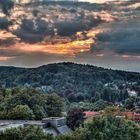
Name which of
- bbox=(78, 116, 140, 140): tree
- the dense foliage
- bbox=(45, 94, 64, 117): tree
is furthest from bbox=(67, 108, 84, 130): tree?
Answer: bbox=(78, 116, 140, 140): tree

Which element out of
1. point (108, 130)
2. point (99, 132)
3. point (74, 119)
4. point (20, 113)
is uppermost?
Result: point (20, 113)

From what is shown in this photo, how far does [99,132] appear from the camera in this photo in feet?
202

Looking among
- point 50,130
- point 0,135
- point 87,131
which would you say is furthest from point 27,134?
point 50,130

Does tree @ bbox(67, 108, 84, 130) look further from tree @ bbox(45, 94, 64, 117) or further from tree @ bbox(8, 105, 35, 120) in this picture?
tree @ bbox(45, 94, 64, 117)

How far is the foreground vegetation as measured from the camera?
56719 mm

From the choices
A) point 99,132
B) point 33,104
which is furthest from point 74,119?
point 99,132

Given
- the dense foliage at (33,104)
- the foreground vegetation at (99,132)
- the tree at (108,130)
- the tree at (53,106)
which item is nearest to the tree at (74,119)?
the dense foliage at (33,104)

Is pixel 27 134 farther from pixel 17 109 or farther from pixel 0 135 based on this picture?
pixel 17 109

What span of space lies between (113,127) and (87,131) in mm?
3305

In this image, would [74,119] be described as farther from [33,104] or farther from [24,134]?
[24,134]

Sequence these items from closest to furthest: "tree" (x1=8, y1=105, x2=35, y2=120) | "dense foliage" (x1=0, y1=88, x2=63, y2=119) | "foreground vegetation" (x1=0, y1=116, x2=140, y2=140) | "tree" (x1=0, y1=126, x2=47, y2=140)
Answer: "tree" (x1=0, y1=126, x2=47, y2=140), "foreground vegetation" (x1=0, y1=116, x2=140, y2=140), "tree" (x1=8, y1=105, x2=35, y2=120), "dense foliage" (x1=0, y1=88, x2=63, y2=119)

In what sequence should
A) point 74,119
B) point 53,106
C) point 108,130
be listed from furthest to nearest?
point 53,106
point 74,119
point 108,130

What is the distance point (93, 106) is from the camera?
197250 millimetres

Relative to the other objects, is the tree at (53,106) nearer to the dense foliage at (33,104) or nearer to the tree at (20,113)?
the dense foliage at (33,104)
